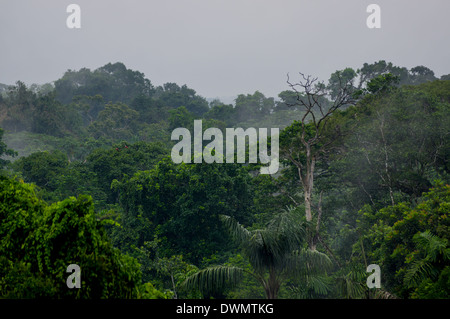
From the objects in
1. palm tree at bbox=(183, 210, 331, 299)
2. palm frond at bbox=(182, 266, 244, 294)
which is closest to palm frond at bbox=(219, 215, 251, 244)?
palm tree at bbox=(183, 210, 331, 299)

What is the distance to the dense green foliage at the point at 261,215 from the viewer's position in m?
6.35

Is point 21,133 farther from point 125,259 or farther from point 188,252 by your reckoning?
point 125,259

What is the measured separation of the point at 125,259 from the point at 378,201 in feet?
42.7

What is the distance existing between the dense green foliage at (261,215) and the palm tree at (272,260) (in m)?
0.02

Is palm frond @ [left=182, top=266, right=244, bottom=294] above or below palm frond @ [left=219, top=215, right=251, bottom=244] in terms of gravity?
below

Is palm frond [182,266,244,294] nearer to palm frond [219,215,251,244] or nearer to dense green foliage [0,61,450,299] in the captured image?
dense green foliage [0,61,450,299]

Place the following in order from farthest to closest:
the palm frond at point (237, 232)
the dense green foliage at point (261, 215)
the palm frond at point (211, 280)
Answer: the palm frond at point (237, 232)
the palm frond at point (211, 280)
the dense green foliage at point (261, 215)

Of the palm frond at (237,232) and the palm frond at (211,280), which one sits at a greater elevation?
the palm frond at (237,232)

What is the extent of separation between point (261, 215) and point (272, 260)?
32.0 ft

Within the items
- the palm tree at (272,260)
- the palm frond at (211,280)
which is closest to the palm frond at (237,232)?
the palm tree at (272,260)

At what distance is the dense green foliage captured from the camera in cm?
635

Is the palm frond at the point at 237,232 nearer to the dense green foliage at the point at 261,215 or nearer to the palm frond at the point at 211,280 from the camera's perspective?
the dense green foliage at the point at 261,215

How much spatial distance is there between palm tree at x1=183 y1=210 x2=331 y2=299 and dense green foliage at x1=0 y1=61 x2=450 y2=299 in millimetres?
23
